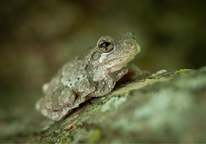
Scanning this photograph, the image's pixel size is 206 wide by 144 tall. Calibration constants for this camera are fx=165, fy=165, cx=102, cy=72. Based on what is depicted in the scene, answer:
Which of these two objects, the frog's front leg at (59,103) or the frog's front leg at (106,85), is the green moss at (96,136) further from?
the frog's front leg at (59,103)

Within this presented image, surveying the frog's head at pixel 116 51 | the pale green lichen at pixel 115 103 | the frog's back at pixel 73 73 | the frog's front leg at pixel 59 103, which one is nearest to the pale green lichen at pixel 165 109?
the pale green lichen at pixel 115 103

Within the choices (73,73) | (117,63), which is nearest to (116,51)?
(117,63)

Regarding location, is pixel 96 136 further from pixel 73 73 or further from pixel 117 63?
pixel 73 73

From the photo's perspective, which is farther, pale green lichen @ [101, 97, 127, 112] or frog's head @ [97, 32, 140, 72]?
frog's head @ [97, 32, 140, 72]

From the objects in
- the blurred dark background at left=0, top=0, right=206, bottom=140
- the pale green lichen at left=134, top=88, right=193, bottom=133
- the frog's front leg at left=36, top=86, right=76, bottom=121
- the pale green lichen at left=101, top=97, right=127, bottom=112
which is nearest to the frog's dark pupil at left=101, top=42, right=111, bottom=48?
the frog's front leg at left=36, top=86, right=76, bottom=121

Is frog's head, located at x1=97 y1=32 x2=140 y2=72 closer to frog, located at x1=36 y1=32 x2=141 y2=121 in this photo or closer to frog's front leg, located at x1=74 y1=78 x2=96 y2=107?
frog, located at x1=36 y1=32 x2=141 y2=121

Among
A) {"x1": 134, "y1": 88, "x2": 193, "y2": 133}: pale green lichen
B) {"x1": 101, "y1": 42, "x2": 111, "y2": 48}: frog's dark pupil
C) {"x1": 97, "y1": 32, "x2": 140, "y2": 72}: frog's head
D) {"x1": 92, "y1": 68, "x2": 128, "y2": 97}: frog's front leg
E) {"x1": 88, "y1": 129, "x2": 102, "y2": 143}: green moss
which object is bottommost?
{"x1": 88, "y1": 129, "x2": 102, "y2": 143}: green moss

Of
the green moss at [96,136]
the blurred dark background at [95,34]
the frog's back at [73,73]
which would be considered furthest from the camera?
the blurred dark background at [95,34]

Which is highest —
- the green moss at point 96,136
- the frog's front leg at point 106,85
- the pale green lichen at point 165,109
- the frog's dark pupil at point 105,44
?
the frog's dark pupil at point 105,44
